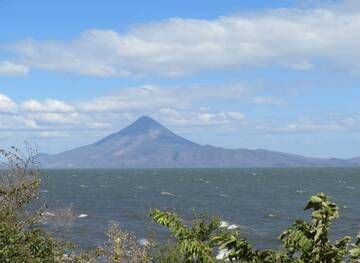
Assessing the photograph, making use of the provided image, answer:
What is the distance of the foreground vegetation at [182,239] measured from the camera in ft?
48.4

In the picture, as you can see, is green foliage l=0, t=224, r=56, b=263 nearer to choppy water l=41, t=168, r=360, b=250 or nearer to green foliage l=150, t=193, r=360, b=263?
green foliage l=150, t=193, r=360, b=263

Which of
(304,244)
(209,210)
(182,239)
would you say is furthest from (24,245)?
(209,210)

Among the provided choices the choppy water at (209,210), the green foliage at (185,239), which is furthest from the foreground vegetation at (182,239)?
the choppy water at (209,210)

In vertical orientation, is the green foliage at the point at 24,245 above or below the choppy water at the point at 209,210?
above

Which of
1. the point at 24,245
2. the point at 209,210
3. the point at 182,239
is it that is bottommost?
the point at 209,210

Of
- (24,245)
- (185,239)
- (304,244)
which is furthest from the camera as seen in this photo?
(24,245)

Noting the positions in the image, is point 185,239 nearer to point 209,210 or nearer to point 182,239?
point 182,239

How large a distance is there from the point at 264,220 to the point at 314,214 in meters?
96.7

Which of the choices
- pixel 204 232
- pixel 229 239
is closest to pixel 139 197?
pixel 204 232

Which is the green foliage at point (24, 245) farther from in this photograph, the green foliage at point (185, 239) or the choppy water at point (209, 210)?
the choppy water at point (209, 210)

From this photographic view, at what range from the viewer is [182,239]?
16.3m

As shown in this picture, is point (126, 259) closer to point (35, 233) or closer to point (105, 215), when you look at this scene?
point (35, 233)

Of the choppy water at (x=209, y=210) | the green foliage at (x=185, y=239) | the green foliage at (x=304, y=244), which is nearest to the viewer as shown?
the green foliage at (x=304, y=244)

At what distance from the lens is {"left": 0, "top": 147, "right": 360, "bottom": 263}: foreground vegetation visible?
14766mm
